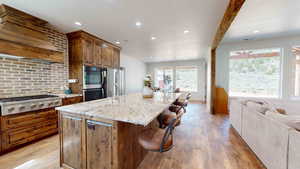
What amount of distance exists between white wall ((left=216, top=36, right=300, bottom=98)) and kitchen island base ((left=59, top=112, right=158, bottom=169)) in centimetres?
469

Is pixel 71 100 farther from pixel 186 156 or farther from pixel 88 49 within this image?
pixel 186 156

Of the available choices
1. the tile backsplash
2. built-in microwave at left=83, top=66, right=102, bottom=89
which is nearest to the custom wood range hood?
the tile backsplash

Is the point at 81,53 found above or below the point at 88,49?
below

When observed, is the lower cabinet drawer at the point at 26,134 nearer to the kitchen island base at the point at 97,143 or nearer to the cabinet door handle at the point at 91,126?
the kitchen island base at the point at 97,143

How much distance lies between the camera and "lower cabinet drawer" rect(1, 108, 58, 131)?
1857mm

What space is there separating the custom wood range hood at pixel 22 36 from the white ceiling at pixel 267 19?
165 inches

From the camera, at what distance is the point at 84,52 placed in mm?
3131

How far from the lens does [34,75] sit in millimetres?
2625

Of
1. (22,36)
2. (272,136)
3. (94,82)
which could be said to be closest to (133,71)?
(94,82)

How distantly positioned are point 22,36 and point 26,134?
72.4 inches

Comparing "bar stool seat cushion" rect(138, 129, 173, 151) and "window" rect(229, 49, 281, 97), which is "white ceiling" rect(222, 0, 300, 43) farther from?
"bar stool seat cushion" rect(138, 129, 173, 151)

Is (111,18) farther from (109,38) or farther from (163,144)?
(163,144)

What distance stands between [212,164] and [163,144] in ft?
3.69

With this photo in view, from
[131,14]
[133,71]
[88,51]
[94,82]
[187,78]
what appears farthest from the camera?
[187,78]
